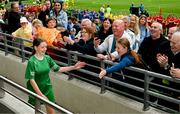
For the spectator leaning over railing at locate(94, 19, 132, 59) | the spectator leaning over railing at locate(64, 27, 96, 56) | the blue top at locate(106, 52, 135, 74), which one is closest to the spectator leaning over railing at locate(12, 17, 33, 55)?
the spectator leaning over railing at locate(64, 27, 96, 56)

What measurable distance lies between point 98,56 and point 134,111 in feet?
4.16

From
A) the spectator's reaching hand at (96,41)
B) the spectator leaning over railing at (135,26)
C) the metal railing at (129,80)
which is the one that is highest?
the spectator leaning over railing at (135,26)

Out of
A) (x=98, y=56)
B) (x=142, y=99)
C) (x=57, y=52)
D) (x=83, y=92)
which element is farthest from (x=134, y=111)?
(x=57, y=52)

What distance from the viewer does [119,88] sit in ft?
27.0

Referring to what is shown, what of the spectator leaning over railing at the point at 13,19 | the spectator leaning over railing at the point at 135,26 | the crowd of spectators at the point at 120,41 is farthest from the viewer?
the spectator leaning over railing at the point at 13,19

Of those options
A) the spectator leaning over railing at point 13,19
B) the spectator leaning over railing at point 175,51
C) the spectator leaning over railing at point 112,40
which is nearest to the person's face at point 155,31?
the spectator leaning over railing at point 112,40

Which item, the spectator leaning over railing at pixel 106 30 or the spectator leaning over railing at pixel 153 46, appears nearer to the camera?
the spectator leaning over railing at pixel 153 46

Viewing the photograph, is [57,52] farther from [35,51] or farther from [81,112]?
[35,51]

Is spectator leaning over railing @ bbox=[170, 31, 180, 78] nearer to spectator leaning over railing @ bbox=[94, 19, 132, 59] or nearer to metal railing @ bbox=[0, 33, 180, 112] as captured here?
metal railing @ bbox=[0, 33, 180, 112]

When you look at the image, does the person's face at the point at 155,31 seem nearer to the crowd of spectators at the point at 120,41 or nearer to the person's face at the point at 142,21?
the crowd of spectators at the point at 120,41

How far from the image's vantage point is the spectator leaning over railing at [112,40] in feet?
25.8

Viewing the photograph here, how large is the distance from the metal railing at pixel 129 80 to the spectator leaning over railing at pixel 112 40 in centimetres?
22

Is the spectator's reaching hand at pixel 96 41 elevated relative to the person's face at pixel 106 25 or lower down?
lower down

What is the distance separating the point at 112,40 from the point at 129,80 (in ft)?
2.86
